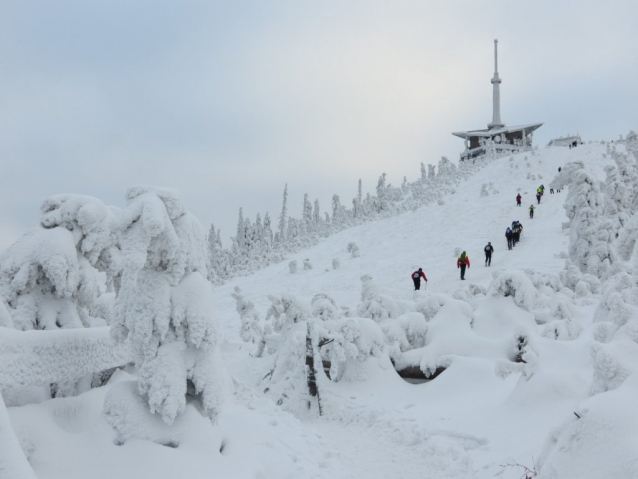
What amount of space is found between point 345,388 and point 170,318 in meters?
6.27

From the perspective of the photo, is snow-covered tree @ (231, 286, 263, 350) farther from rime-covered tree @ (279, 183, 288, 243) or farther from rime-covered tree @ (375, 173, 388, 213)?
rime-covered tree @ (279, 183, 288, 243)

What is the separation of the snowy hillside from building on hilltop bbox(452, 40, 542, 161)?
59668 mm

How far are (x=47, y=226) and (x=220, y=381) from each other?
314cm

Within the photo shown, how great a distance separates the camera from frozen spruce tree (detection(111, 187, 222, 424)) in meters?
5.08

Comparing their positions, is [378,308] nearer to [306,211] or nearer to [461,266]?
[461,266]

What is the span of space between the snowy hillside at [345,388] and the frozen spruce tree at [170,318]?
17 mm

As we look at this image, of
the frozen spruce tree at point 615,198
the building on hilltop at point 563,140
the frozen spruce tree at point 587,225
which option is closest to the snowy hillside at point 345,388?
the frozen spruce tree at point 587,225

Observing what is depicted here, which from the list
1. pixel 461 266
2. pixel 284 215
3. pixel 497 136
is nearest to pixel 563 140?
pixel 497 136

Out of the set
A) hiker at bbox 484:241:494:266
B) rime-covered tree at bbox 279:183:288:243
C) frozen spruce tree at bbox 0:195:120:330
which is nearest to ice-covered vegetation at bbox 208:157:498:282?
rime-covered tree at bbox 279:183:288:243

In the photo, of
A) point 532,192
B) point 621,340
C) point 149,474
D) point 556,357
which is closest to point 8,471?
point 149,474

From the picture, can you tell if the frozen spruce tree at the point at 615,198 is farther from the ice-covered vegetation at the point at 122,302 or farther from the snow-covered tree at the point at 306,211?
the snow-covered tree at the point at 306,211

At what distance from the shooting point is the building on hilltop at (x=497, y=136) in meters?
71.1

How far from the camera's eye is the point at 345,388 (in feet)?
34.4

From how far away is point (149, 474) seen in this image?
15.2 ft
